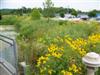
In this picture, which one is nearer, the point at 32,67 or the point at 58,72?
the point at 58,72

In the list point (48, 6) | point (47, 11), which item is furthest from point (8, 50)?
point (47, 11)

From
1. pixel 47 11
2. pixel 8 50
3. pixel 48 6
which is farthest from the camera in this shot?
pixel 47 11

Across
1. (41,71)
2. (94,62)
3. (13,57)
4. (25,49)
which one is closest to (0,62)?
(25,49)

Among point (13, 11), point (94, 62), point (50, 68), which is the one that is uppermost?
point (94, 62)

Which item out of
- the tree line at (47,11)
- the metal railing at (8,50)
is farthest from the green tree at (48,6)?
the metal railing at (8,50)

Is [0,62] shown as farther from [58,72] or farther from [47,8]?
[47,8]

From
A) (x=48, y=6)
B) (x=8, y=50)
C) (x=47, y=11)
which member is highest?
(x=8, y=50)

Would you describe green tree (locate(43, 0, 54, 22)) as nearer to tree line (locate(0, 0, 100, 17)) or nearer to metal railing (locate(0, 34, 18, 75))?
tree line (locate(0, 0, 100, 17))

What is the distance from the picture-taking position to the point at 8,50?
488cm

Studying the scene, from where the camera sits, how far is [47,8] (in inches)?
796

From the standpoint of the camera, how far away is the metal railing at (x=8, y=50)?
4.53m

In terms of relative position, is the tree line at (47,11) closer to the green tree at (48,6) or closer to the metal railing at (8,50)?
the green tree at (48,6)

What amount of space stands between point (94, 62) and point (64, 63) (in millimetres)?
702

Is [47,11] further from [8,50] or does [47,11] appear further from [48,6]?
[8,50]
